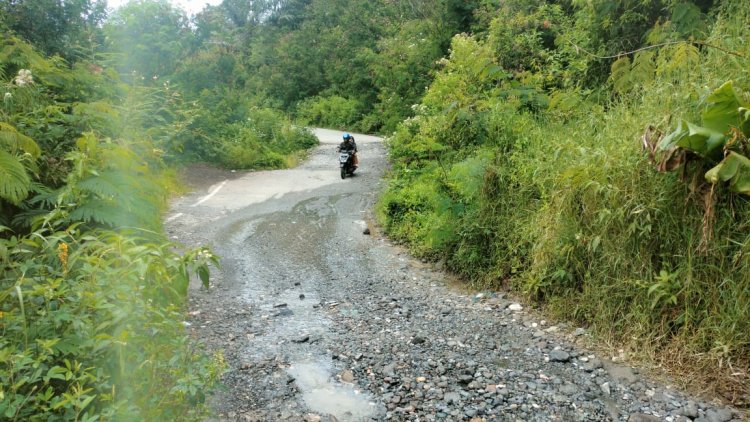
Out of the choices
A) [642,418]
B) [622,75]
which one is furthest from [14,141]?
[622,75]

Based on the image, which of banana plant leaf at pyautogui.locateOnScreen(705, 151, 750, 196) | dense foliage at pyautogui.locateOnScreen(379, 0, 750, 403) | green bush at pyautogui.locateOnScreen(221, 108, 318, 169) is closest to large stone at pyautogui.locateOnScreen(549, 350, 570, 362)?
dense foliage at pyautogui.locateOnScreen(379, 0, 750, 403)

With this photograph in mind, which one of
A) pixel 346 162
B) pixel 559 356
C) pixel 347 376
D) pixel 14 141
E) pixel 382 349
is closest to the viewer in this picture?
pixel 14 141

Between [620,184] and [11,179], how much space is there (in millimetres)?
4613

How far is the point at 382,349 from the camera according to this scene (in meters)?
4.67

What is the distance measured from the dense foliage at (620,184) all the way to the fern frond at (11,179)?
173 inches

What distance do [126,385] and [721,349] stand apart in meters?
3.95

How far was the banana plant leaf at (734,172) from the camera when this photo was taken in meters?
3.81

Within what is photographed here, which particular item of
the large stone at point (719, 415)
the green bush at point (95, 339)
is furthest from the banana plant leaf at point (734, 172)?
the green bush at point (95, 339)

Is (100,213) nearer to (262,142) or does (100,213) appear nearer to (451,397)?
(451,397)

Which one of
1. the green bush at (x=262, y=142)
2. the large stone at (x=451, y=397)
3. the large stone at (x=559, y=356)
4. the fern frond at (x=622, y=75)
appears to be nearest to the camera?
the large stone at (x=451, y=397)

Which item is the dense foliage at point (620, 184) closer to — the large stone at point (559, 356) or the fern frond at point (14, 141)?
the large stone at point (559, 356)

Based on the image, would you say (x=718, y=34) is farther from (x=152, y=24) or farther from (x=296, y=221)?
(x=152, y=24)

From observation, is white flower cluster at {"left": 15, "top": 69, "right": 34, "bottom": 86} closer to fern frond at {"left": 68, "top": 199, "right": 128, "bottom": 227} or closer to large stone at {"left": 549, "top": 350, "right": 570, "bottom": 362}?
fern frond at {"left": 68, "top": 199, "right": 128, "bottom": 227}

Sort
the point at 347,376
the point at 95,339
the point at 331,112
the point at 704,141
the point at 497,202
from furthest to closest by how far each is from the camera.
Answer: the point at 331,112
the point at 497,202
the point at 347,376
the point at 704,141
the point at 95,339
